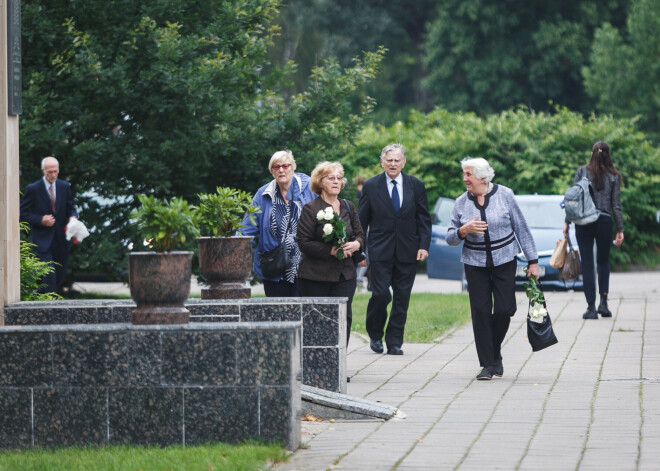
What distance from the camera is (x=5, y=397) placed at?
6.74 m

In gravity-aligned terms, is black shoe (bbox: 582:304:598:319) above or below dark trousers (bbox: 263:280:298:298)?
below

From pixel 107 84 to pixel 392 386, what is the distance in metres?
7.34

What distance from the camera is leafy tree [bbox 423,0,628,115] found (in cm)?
4653

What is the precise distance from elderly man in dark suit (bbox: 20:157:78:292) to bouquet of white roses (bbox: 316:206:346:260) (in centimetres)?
535

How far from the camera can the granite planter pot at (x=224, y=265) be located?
8609mm

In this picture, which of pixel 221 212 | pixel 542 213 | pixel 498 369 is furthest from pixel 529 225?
pixel 221 212

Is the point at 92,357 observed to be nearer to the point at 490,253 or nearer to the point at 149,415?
the point at 149,415

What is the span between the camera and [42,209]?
545 inches

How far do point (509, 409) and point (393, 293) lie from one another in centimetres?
323

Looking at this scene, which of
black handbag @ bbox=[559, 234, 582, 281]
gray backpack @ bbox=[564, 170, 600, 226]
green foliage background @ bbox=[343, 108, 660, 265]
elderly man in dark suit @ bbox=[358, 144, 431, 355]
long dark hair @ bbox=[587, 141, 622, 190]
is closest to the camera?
elderly man in dark suit @ bbox=[358, 144, 431, 355]

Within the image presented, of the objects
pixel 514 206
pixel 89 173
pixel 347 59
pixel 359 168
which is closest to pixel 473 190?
pixel 514 206

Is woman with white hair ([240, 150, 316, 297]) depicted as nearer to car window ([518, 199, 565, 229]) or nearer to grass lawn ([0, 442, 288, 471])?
grass lawn ([0, 442, 288, 471])

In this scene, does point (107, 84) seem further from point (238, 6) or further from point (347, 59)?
point (347, 59)

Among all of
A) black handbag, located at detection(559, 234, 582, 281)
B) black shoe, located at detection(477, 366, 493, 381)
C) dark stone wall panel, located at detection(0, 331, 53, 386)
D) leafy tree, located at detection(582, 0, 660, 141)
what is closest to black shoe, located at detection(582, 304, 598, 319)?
black handbag, located at detection(559, 234, 582, 281)
